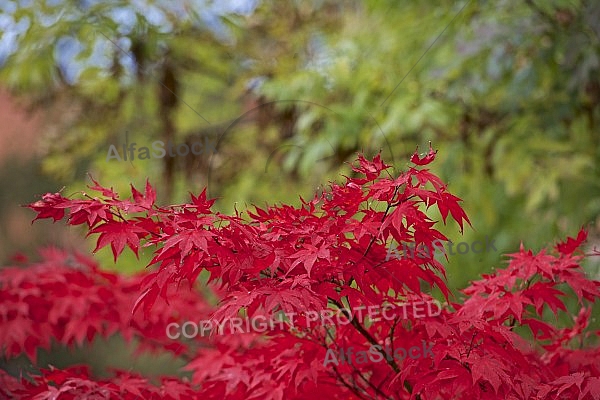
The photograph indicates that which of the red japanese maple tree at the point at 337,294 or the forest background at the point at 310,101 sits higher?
the forest background at the point at 310,101

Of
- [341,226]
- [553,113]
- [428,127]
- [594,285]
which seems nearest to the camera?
[341,226]

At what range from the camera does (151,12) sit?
11.1 ft

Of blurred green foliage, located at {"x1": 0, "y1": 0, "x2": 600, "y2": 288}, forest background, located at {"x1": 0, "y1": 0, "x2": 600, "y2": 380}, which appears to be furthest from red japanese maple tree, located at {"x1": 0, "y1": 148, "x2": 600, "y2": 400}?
blurred green foliage, located at {"x1": 0, "y1": 0, "x2": 600, "y2": 288}

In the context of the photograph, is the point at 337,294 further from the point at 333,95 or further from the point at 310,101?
the point at 333,95

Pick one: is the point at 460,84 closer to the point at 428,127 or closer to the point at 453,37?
the point at 453,37

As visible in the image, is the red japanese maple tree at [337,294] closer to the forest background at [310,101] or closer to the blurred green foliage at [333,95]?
the forest background at [310,101]

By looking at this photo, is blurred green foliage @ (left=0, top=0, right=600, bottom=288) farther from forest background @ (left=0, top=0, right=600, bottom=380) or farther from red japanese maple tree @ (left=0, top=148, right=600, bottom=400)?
red japanese maple tree @ (left=0, top=148, right=600, bottom=400)

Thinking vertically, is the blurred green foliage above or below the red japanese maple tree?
above

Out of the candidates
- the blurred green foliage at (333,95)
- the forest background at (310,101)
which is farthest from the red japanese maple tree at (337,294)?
the blurred green foliage at (333,95)

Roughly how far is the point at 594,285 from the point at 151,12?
A: 2.67 m

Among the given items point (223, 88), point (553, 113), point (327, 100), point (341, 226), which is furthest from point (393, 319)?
point (223, 88)

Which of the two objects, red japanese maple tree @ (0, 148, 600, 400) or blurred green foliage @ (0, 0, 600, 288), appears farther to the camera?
blurred green foliage @ (0, 0, 600, 288)

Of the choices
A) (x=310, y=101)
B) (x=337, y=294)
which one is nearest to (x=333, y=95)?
(x=310, y=101)

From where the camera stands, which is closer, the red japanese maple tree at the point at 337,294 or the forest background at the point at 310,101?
the red japanese maple tree at the point at 337,294
